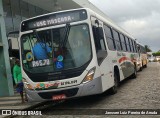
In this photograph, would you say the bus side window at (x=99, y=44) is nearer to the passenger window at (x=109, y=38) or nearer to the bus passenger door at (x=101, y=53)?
the bus passenger door at (x=101, y=53)

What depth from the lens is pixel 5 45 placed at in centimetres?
1667

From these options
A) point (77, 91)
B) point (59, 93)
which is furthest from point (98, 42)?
point (59, 93)

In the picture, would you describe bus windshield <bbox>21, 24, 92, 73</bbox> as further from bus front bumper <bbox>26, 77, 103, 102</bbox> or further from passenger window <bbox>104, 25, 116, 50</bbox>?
passenger window <bbox>104, 25, 116, 50</bbox>

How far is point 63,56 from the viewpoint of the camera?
375 inches

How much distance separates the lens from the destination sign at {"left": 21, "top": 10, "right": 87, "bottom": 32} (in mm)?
9773

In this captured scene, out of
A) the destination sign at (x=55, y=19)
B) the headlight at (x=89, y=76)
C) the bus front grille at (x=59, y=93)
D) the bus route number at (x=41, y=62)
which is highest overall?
the destination sign at (x=55, y=19)

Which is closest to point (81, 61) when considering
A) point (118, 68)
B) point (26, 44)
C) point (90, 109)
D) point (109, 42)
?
point (90, 109)

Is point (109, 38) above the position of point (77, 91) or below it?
above

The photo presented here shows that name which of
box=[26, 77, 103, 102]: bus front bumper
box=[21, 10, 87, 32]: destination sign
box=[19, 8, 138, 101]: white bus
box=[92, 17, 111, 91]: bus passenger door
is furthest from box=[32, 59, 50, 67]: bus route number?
box=[92, 17, 111, 91]: bus passenger door

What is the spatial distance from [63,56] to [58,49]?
292 millimetres

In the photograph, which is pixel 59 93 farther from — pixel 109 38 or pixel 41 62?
pixel 109 38

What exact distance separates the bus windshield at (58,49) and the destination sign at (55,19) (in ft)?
0.79

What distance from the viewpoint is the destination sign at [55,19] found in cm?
977

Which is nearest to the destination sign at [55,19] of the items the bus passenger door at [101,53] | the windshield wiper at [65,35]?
the windshield wiper at [65,35]
